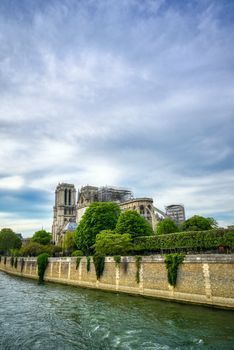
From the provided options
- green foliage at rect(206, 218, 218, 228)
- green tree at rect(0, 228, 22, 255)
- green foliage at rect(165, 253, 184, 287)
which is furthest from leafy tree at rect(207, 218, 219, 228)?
green tree at rect(0, 228, 22, 255)

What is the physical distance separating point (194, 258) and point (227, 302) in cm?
404

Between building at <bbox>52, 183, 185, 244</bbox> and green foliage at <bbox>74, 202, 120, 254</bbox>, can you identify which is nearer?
green foliage at <bbox>74, 202, 120, 254</bbox>

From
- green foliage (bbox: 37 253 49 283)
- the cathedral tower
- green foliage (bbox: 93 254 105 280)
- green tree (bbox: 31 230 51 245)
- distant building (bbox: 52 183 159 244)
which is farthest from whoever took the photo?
the cathedral tower

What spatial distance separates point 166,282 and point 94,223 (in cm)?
2719

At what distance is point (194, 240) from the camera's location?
103 feet

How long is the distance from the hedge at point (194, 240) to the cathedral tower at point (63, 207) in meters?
83.2

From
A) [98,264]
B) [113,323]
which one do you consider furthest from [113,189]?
[113,323]

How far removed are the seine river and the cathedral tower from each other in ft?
311

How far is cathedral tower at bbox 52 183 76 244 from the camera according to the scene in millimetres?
118631

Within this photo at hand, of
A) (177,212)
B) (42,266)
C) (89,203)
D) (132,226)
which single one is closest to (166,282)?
(132,226)

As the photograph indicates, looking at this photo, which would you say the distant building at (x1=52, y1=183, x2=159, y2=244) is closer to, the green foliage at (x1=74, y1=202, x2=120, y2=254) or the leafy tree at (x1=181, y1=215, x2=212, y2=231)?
the leafy tree at (x1=181, y1=215, x2=212, y2=231)

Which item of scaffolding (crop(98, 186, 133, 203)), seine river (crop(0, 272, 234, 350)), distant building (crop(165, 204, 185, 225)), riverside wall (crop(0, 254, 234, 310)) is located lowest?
seine river (crop(0, 272, 234, 350))

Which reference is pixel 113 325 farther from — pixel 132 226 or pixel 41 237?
pixel 41 237

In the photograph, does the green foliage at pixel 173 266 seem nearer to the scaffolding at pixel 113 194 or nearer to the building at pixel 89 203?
the building at pixel 89 203
